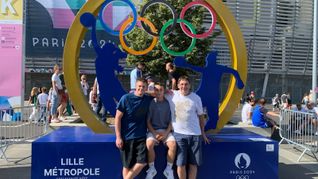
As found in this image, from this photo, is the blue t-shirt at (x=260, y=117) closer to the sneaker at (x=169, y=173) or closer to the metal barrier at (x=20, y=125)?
the sneaker at (x=169, y=173)

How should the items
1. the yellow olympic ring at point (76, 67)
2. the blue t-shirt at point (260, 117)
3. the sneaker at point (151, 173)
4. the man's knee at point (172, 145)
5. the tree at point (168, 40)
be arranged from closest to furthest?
the man's knee at point (172, 145) → the sneaker at point (151, 173) → the yellow olympic ring at point (76, 67) → the blue t-shirt at point (260, 117) → the tree at point (168, 40)

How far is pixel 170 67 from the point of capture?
8.70 meters

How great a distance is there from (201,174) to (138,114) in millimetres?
1613

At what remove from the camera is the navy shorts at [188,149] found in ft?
18.1

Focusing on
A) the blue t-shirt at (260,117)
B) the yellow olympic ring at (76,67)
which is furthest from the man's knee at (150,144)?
the blue t-shirt at (260,117)

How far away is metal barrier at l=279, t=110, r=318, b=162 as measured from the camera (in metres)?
8.59

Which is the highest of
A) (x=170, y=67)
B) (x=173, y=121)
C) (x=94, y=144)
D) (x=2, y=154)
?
(x=170, y=67)

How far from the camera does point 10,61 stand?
14016 millimetres

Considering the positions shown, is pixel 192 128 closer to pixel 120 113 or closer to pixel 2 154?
pixel 120 113

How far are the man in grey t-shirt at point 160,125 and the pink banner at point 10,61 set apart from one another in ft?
32.6

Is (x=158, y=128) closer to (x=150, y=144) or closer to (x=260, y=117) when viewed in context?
(x=150, y=144)

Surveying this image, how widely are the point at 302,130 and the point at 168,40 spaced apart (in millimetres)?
8964

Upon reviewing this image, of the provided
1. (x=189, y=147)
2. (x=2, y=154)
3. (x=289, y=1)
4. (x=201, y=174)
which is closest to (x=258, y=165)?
(x=201, y=174)

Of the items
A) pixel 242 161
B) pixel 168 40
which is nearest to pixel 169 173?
pixel 242 161
